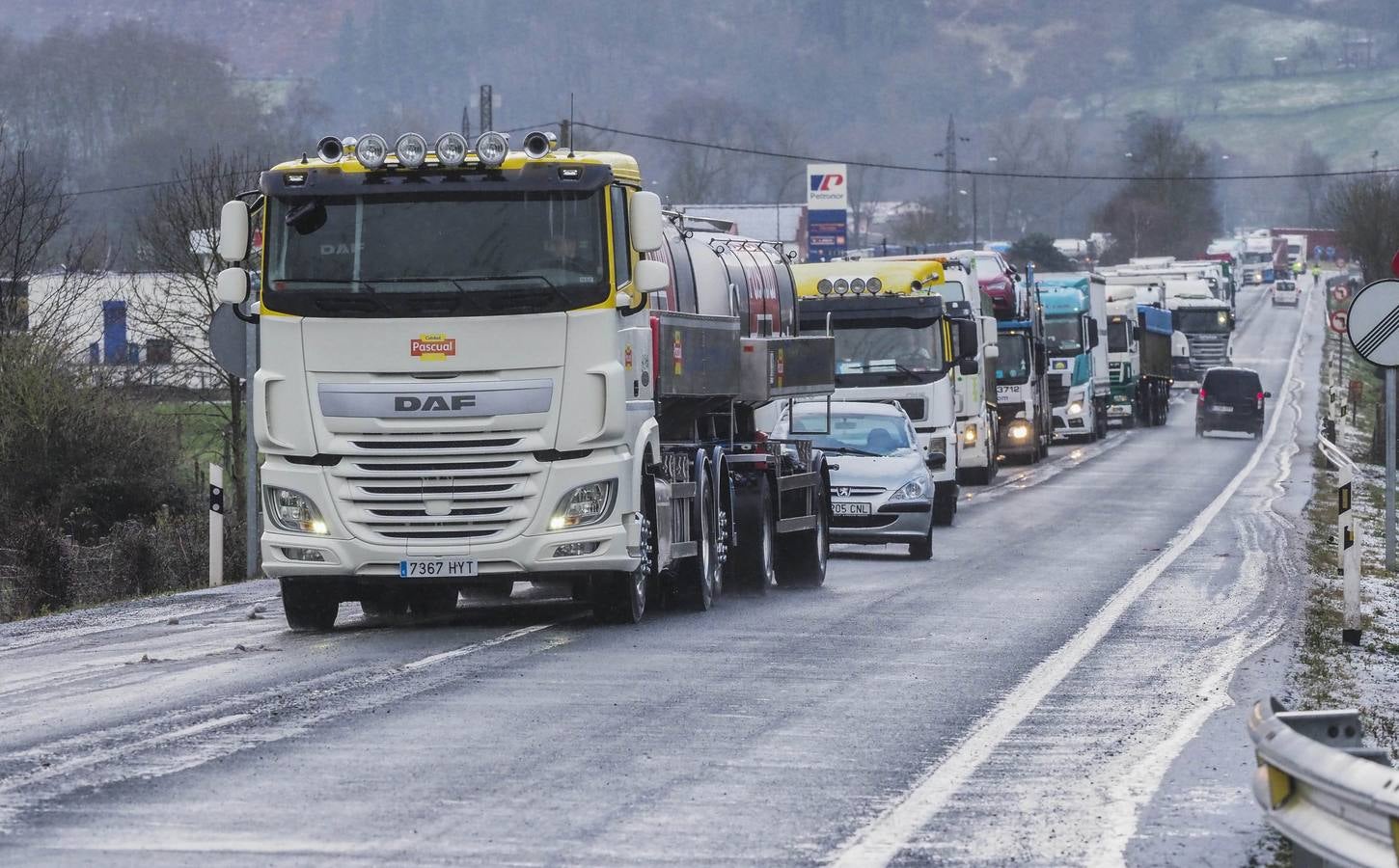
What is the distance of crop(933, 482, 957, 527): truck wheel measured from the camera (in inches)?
1213

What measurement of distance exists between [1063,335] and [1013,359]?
9.70m

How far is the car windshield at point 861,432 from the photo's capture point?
25266mm

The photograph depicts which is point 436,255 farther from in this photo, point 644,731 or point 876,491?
point 876,491

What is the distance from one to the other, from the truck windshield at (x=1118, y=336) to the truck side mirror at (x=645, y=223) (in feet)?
173

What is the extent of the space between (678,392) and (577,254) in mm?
2265

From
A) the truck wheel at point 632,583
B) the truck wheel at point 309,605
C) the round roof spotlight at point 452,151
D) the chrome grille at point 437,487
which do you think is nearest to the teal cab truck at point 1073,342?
the truck wheel at point 632,583

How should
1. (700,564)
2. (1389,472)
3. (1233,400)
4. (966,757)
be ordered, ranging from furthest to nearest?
(1233,400) → (1389,472) → (700,564) → (966,757)

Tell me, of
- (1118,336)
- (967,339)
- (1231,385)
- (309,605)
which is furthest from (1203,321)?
(309,605)

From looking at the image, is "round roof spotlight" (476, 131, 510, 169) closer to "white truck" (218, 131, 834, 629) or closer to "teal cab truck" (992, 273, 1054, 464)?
"white truck" (218, 131, 834, 629)

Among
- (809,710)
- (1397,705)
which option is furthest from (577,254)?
(1397,705)

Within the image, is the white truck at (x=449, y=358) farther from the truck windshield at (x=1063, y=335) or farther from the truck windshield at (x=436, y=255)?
the truck windshield at (x=1063, y=335)

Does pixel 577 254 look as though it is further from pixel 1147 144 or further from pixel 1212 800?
pixel 1147 144

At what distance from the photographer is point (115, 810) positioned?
7.87 m

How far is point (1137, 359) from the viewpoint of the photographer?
225 feet
